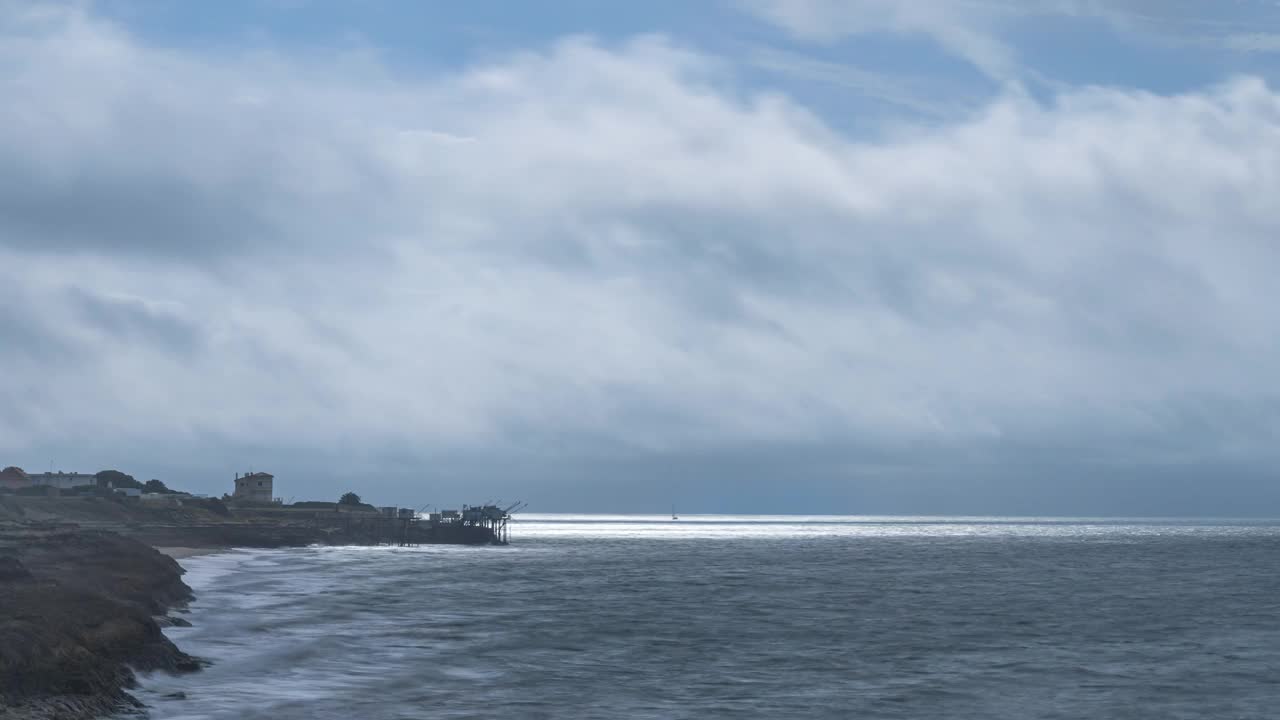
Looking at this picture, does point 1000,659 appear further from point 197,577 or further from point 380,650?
point 197,577

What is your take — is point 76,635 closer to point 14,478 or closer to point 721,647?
point 721,647

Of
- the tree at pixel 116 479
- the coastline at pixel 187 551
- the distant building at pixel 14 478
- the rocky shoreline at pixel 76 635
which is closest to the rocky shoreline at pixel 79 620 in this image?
the rocky shoreline at pixel 76 635

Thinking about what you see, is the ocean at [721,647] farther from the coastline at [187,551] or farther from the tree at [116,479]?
the tree at [116,479]

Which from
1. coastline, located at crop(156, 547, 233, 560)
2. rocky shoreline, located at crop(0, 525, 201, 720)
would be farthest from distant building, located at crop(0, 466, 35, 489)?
rocky shoreline, located at crop(0, 525, 201, 720)

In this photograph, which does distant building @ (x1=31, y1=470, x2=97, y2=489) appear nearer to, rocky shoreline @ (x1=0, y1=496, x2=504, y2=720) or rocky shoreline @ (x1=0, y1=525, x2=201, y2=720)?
rocky shoreline @ (x1=0, y1=496, x2=504, y2=720)

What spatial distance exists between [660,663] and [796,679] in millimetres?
5910

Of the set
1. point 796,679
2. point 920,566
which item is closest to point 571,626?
point 796,679

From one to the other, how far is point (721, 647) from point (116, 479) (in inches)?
6644

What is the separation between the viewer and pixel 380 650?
152 feet

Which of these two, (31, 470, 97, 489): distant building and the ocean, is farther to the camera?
(31, 470, 97, 489): distant building

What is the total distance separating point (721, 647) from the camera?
159 feet

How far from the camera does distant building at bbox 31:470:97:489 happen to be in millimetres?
183875

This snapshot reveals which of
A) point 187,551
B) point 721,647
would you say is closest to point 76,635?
point 721,647

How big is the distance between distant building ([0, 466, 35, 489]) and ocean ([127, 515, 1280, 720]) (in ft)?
314
